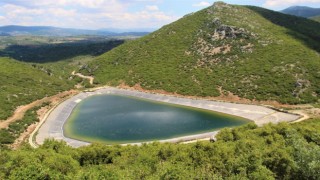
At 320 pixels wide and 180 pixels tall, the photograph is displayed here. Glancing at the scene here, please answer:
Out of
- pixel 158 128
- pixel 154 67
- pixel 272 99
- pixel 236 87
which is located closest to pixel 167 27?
pixel 154 67

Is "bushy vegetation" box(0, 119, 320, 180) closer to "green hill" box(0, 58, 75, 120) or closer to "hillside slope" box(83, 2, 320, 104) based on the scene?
"green hill" box(0, 58, 75, 120)

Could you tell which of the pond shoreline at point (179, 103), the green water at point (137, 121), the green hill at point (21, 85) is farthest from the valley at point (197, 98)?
the green water at point (137, 121)

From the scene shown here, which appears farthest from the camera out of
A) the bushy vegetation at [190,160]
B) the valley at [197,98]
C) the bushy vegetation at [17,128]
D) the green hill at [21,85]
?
the green hill at [21,85]

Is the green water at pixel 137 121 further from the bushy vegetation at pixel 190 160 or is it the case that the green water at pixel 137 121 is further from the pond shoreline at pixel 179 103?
the bushy vegetation at pixel 190 160

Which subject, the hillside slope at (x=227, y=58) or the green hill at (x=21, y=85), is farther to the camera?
the hillside slope at (x=227, y=58)

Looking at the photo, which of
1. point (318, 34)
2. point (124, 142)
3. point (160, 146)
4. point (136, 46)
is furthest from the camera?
point (136, 46)

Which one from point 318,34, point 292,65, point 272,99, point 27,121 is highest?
point 318,34

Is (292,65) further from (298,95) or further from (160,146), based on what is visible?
(160,146)
